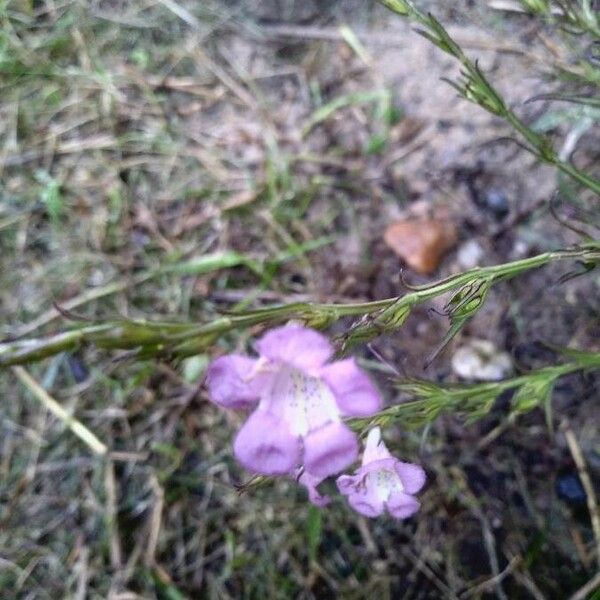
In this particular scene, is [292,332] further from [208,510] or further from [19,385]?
[19,385]

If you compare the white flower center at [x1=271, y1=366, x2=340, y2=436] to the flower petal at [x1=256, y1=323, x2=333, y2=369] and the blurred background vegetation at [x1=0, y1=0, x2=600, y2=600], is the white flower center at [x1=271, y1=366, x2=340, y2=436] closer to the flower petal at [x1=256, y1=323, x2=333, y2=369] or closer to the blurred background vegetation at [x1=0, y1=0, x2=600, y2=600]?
the flower petal at [x1=256, y1=323, x2=333, y2=369]

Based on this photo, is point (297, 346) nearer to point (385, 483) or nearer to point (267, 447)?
point (267, 447)

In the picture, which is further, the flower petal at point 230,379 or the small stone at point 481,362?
the small stone at point 481,362

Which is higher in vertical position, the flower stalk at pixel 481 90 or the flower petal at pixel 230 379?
the flower stalk at pixel 481 90

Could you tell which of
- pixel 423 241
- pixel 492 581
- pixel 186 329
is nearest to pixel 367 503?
pixel 186 329

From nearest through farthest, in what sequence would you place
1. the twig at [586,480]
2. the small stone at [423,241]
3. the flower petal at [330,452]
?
the flower petal at [330,452]
the twig at [586,480]
the small stone at [423,241]

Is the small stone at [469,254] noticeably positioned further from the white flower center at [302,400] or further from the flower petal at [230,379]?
the flower petal at [230,379]

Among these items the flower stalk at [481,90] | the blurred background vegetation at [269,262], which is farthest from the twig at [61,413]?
the flower stalk at [481,90]
